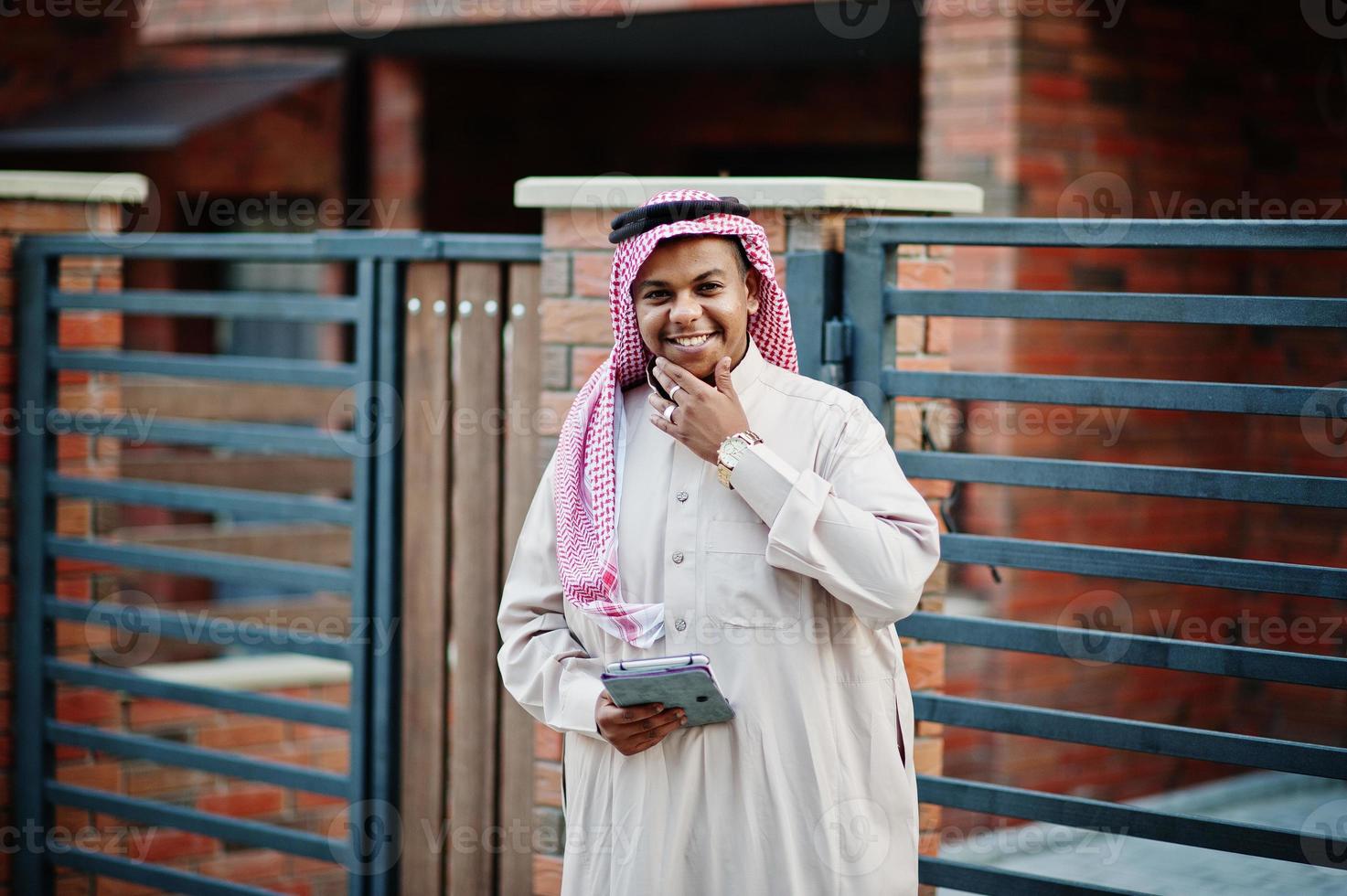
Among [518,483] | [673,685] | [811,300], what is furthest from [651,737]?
[518,483]

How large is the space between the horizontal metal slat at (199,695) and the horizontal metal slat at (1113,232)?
202 centimetres

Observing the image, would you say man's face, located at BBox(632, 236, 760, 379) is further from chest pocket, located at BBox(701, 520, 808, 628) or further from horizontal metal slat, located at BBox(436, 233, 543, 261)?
horizontal metal slat, located at BBox(436, 233, 543, 261)

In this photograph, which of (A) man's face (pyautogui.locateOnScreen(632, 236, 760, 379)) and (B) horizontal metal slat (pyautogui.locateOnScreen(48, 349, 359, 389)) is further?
(B) horizontal metal slat (pyautogui.locateOnScreen(48, 349, 359, 389))

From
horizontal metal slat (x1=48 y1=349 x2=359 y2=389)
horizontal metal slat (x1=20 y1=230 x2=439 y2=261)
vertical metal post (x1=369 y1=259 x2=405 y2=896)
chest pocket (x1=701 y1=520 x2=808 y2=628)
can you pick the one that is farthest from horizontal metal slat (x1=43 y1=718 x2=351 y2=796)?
chest pocket (x1=701 y1=520 x2=808 y2=628)

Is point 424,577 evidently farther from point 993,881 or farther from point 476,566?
point 993,881

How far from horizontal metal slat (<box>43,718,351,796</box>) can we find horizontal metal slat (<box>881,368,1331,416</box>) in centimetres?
200

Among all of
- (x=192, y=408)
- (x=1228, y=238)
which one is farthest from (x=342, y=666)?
(x=1228, y=238)

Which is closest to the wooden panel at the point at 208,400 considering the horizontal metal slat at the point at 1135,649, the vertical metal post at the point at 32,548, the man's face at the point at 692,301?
the vertical metal post at the point at 32,548

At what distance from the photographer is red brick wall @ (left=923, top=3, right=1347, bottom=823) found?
244 inches

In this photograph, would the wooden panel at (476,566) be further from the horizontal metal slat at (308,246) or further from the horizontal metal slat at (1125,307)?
the horizontal metal slat at (1125,307)

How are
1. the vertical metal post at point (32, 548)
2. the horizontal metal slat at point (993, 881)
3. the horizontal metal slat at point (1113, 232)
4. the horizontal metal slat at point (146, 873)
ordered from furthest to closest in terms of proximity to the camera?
the vertical metal post at point (32, 548) → the horizontal metal slat at point (146, 873) → the horizontal metal slat at point (993, 881) → the horizontal metal slat at point (1113, 232)

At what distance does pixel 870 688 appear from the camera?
272cm

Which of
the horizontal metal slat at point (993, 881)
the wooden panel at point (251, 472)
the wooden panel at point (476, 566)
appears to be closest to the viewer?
the horizontal metal slat at point (993, 881)

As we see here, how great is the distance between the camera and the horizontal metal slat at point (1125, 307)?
2.93 metres
